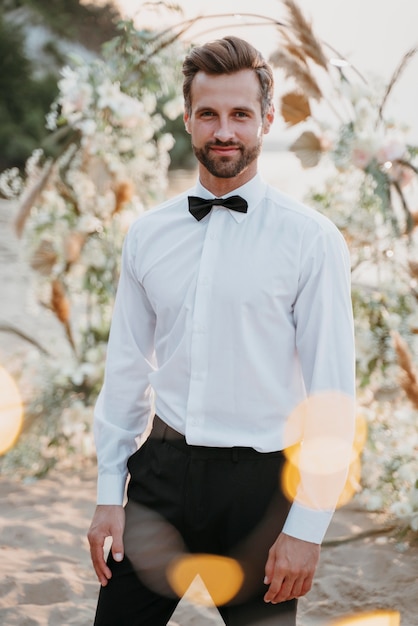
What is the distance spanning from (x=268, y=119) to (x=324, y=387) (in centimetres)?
67

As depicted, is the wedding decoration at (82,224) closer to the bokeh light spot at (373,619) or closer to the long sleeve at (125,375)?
the bokeh light spot at (373,619)

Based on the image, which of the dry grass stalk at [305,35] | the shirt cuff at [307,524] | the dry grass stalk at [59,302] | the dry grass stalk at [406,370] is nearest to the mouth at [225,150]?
the shirt cuff at [307,524]

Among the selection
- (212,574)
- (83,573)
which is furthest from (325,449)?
(83,573)

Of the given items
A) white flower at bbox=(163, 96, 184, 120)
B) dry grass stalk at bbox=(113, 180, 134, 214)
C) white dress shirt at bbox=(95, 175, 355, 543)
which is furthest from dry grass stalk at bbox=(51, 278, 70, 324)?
white dress shirt at bbox=(95, 175, 355, 543)

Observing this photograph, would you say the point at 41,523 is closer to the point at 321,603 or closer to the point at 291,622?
the point at 321,603

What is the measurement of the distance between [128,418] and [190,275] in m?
0.43

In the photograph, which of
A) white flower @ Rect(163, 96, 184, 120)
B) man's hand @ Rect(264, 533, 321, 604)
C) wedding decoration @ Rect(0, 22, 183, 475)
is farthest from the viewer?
wedding decoration @ Rect(0, 22, 183, 475)

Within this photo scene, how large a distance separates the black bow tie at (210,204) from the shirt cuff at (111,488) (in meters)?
0.66

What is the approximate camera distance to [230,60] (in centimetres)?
175

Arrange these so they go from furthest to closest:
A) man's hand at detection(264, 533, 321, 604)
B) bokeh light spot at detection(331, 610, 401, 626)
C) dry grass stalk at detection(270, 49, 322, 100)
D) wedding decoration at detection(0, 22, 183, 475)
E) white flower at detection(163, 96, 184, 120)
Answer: wedding decoration at detection(0, 22, 183, 475) → white flower at detection(163, 96, 184, 120) → dry grass stalk at detection(270, 49, 322, 100) → bokeh light spot at detection(331, 610, 401, 626) → man's hand at detection(264, 533, 321, 604)

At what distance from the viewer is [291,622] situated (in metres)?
1.70

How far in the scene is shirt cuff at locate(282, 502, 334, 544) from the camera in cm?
162

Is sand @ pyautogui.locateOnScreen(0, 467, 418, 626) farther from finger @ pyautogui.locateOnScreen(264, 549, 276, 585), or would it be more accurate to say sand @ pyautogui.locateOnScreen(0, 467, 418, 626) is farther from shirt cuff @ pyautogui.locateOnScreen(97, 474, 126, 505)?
finger @ pyautogui.locateOnScreen(264, 549, 276, 585)

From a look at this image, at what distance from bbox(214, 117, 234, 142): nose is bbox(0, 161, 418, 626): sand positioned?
193 cm
